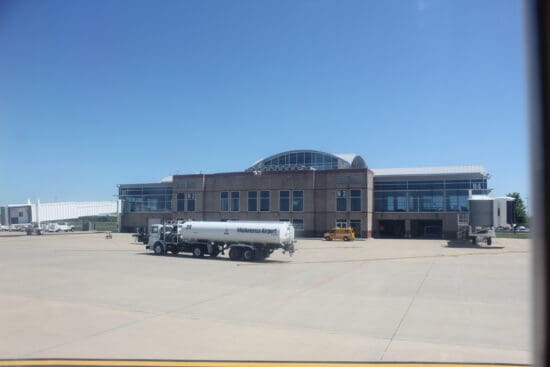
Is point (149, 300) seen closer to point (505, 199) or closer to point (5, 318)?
point (5, 318)

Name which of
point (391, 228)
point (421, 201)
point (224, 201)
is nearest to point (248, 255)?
point (421, 201)

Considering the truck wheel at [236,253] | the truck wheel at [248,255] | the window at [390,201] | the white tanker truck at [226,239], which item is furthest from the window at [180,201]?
the truck wheel at [248,255]

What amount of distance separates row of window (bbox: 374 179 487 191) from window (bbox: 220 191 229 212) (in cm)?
2207

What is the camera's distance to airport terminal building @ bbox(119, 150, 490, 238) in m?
63.6

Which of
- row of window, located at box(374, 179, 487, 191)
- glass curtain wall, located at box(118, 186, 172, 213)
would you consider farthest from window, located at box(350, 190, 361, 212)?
glass curtain wall, located at box(118, 186, 172, 213)

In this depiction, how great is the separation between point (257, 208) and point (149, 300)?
53822 millimetres

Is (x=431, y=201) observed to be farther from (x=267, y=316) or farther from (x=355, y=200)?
(x=267, y=316)

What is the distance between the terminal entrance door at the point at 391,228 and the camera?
226ft

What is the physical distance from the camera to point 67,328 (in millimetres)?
10789

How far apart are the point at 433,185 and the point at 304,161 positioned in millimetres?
19174

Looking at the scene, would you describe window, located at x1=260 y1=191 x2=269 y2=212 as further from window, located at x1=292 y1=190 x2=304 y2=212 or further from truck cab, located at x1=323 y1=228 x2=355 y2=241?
truck cab, located at x1=323 y1=228 x2=355 y2=241

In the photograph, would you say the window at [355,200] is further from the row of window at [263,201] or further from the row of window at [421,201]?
the row of window at [263,201]

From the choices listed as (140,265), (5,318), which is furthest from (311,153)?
(5,318)

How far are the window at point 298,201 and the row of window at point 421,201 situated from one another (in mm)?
10919
